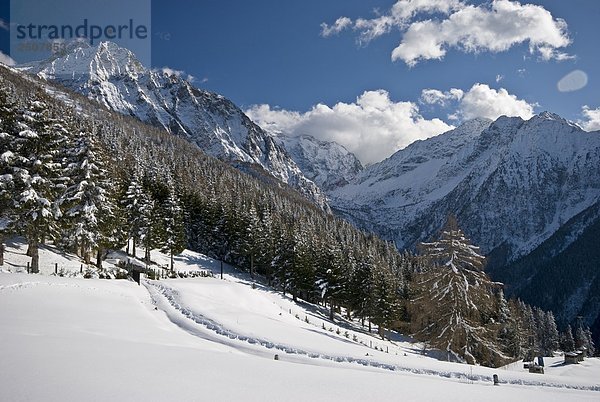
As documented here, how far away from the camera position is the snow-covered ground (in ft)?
27.9

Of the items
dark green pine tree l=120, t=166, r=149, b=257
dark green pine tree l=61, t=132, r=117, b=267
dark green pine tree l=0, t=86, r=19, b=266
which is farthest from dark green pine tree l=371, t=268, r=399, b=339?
dark green pine tree l=0, t=86, r=19, b=266

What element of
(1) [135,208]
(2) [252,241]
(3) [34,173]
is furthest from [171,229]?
(3) [34,173]

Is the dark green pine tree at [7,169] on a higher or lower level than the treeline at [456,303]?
higher

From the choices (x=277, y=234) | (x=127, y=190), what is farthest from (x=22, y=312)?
(x=277, y=234)

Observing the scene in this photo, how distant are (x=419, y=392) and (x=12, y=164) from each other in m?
31.2

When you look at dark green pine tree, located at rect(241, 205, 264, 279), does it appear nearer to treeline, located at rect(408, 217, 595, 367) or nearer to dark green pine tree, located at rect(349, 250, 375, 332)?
dark green pine tree, located at rect(349, 250, 375, 332)

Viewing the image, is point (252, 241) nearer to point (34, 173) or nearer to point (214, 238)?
point (214, 238)

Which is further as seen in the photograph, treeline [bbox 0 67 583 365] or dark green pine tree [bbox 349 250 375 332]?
dark green pine tree [bbox 349 250 375 332]

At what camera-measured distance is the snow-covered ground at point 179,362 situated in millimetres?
8492

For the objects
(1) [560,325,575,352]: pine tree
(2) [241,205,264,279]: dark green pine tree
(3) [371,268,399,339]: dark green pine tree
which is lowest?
(1) [560,325,575,352]: pine tree

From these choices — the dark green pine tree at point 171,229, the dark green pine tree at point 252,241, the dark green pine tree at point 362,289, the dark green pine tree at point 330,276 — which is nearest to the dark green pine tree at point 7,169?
the dark green pine tree at point 171,229

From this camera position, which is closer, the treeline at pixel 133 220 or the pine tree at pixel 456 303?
the pine tree at pixel 456 303

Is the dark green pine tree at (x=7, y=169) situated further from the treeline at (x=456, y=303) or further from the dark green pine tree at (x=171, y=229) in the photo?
the treeline at (x=456, y=303)

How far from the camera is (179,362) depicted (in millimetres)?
11297
